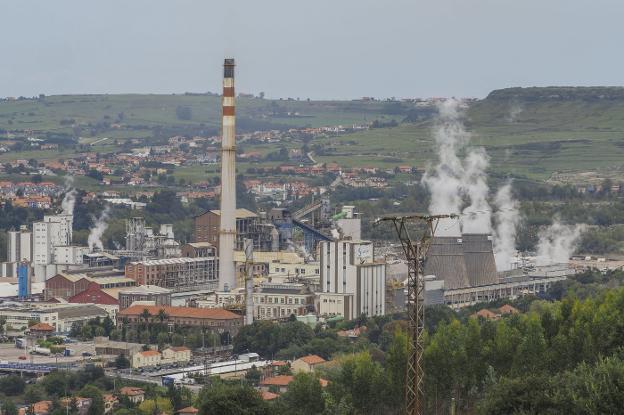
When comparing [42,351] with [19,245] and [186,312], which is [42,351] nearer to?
[186,312]

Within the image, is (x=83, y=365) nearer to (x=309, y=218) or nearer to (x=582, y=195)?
(x=309, y=218)

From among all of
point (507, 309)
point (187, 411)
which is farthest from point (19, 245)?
point (187, 411)

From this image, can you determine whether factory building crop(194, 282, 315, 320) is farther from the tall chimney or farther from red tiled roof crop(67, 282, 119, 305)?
red tiled roof crop(67, 282, 119, 305)

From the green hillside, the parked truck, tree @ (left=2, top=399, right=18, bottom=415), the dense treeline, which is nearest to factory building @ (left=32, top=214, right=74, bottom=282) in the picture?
the parked truck

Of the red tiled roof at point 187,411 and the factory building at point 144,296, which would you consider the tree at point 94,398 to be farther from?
the factory building at point 144,296

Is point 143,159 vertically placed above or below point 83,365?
above

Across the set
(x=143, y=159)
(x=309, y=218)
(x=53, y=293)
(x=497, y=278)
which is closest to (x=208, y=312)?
(x=53, y=293)

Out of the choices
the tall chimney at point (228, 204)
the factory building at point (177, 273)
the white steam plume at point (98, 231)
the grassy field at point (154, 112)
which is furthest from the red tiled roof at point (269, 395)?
the grassy field at point (154, 112)
